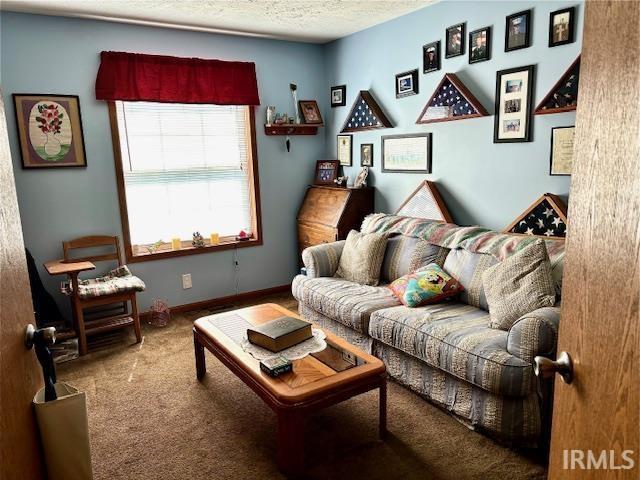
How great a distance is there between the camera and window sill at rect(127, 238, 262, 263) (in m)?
3.76

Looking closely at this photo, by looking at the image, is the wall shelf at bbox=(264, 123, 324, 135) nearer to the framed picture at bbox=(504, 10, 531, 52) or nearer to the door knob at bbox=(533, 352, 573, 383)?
the framed picture at bbox=(504, 10, 531, 52)

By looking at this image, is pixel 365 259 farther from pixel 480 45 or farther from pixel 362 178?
pixel 480 45

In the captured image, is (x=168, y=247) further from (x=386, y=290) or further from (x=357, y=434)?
(x=357, y=434)

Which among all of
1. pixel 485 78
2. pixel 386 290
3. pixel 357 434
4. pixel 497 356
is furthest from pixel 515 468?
pixel 485 78

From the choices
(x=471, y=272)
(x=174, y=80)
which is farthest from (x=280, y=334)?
(x=174, y=80)

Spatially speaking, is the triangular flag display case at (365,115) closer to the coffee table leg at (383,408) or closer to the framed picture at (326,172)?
the framed picture at (326,172)

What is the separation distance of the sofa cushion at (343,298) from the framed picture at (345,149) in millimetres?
1415

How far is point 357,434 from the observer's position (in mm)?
2191

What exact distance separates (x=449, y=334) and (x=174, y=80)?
2981mm

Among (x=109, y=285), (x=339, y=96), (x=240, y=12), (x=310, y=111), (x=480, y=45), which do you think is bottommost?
(x=109, y=285)

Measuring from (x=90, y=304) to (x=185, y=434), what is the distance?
1.42 meters

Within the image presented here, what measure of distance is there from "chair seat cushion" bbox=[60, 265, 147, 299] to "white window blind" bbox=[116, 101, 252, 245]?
37cm

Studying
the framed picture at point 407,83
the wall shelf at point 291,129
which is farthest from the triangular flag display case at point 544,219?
the wall shelf at point 291,129

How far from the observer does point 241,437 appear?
2.19 meters
